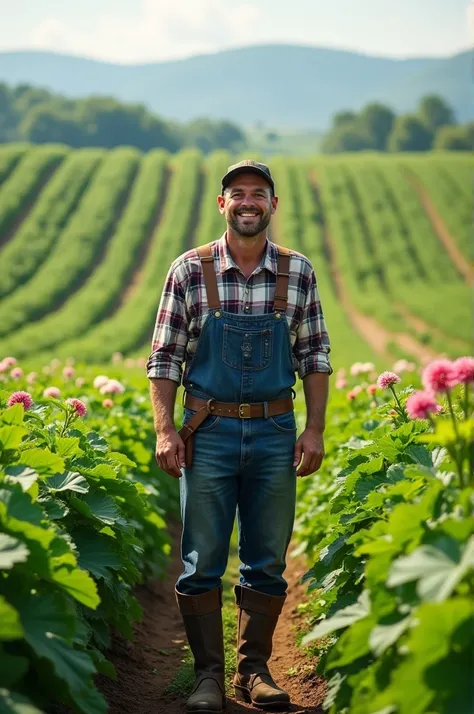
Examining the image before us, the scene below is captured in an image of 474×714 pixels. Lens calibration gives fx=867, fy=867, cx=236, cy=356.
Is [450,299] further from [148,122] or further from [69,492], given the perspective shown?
[148,122]

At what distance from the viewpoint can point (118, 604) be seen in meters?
4.57

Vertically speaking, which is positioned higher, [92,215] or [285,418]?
[92,215]

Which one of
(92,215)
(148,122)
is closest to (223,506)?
(92,215)

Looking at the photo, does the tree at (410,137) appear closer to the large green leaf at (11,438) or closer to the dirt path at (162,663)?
the dirt path at (162,663)

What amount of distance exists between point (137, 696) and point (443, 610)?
2.87 meters

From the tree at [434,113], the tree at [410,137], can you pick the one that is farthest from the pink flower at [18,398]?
the tree at [434,113]

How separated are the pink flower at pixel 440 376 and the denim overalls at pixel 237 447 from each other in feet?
4.44

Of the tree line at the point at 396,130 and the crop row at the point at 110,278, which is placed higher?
the tree line at the point at 396,130

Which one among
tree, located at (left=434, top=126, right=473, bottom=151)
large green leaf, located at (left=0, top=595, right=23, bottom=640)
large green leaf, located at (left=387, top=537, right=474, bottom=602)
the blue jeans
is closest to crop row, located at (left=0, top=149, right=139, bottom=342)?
the blue jeans

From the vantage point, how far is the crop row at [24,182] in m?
48.6

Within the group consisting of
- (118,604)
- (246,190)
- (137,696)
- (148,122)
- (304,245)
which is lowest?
(137,696)

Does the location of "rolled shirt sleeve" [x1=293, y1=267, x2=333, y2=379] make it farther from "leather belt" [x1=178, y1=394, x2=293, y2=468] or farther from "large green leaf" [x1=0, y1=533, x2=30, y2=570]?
"large green leaf" [x1=0, y1=533, x2=30, y2=570]

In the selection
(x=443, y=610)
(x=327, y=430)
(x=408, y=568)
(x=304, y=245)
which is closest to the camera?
(x=443, y=610)

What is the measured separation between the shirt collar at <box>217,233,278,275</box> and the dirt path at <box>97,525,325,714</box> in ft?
7.30
